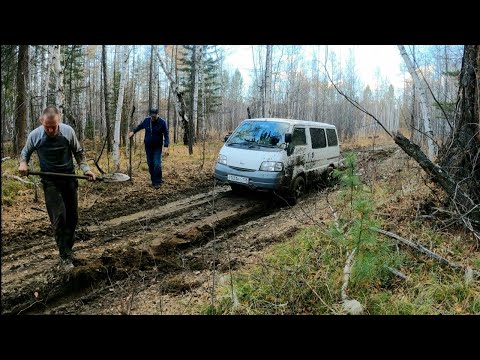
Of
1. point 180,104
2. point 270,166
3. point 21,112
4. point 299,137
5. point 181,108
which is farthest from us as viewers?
point 181,108

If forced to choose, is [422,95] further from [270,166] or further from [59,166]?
[59,166]

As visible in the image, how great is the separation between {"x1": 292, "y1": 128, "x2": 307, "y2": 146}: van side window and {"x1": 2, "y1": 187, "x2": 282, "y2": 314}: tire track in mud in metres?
1.82

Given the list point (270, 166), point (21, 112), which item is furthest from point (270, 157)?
point (21, 112)

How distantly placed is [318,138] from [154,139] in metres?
3.97

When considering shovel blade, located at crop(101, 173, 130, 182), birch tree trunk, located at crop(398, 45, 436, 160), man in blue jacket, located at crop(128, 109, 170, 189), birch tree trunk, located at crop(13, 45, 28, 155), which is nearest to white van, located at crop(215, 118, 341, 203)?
man in blue jacket, located at crop(128, 109, 170, 189)

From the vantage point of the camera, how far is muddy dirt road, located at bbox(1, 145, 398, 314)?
12.1ft

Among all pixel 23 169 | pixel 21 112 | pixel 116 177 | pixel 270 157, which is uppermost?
pixel 21 112

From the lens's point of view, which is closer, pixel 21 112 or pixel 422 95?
pixel 422 95

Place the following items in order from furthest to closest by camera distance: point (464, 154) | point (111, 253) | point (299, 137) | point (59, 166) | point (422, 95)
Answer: point (299, 137) < point (422, 95) < point (464, 154) < point (111, 253) < point (59, 166)

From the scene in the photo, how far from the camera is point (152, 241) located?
5.13 meters
